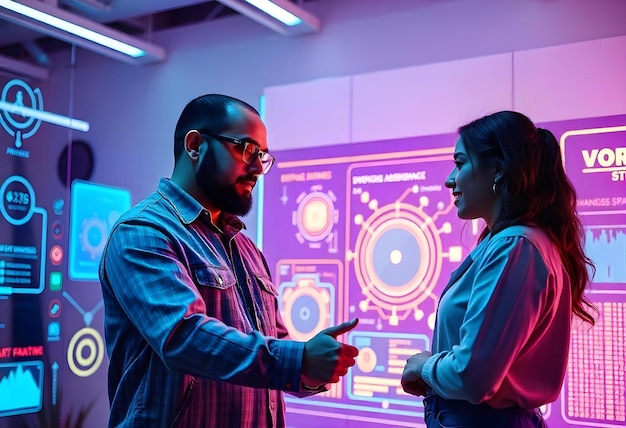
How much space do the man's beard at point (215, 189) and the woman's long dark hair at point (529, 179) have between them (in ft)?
2.02

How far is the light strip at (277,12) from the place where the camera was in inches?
153

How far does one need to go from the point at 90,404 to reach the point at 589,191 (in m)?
3.39

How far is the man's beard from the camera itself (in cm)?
183

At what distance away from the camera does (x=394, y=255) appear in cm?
369

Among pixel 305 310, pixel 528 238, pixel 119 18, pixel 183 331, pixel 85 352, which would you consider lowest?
pixel 85 352

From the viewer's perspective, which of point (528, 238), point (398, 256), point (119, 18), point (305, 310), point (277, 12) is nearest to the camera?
point (528, 238)

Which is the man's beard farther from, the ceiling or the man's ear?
the ceiling

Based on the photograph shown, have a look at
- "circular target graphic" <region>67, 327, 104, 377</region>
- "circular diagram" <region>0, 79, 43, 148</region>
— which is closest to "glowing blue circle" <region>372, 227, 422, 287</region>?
"circular diagram" <region>0, 79, 43, 148</region>

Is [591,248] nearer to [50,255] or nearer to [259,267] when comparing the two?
[259,267]

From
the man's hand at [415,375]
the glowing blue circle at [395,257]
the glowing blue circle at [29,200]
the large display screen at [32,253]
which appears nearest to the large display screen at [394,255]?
the glowing blue circle at [395,257]

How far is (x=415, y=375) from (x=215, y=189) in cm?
69

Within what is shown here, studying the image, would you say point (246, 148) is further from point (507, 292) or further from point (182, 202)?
point (507, 292)

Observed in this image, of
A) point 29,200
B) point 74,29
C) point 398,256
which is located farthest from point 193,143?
point 74,29

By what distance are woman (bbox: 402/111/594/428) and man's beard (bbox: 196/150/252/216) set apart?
0.58 metres
